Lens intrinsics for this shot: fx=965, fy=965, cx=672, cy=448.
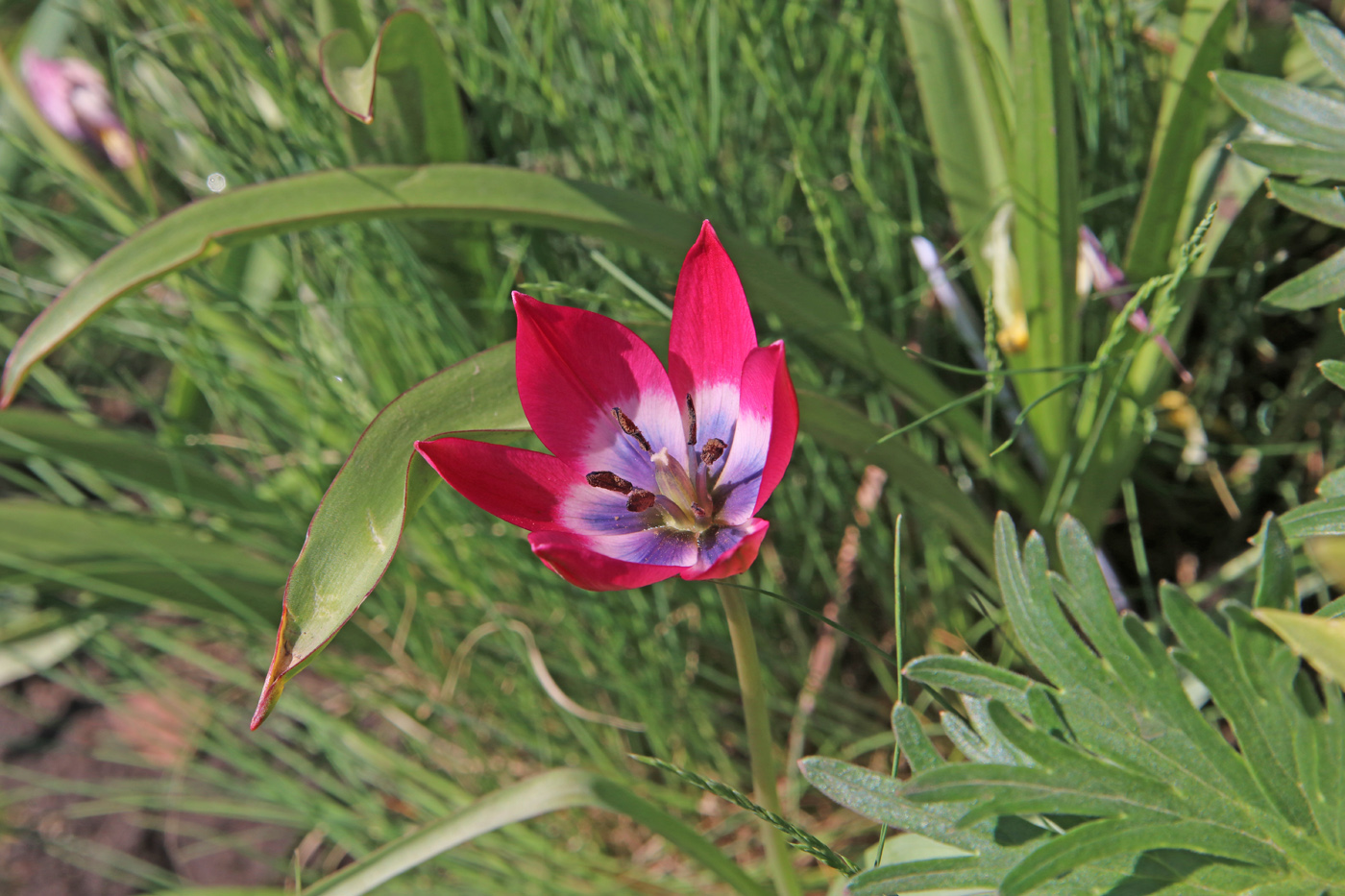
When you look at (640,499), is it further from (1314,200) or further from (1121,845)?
(1314,200)

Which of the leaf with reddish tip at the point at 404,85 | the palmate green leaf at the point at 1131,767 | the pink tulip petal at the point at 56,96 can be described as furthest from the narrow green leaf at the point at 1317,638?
the pink tulip petal at the point at 56,96

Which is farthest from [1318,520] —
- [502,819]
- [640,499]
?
[502,819]

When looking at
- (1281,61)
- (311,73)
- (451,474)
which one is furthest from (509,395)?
(1281,61)

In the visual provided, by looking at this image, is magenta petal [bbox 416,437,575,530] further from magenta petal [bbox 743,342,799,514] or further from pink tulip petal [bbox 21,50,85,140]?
pink tulip petal [bbox 21,50,85,140]

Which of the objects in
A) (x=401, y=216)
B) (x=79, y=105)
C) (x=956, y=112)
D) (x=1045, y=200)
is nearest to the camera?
(x=401, y=216)

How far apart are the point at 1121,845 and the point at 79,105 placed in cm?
173

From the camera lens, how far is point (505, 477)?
605 millimetres

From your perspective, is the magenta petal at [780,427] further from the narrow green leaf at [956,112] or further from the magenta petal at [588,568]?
the narrow green leaf at [956,112]

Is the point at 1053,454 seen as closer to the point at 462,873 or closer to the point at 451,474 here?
the point at 451,474

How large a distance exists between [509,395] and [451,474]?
16 centimetres

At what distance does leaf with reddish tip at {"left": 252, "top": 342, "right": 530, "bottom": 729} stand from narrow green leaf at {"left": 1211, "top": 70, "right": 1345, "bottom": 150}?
0.64 meters

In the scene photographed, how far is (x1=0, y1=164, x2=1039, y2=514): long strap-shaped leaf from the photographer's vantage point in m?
0.78

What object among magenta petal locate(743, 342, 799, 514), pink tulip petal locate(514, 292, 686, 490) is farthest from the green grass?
magenta petal locate(743, 342, 799, 514)

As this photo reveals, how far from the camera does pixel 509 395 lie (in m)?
0.72
